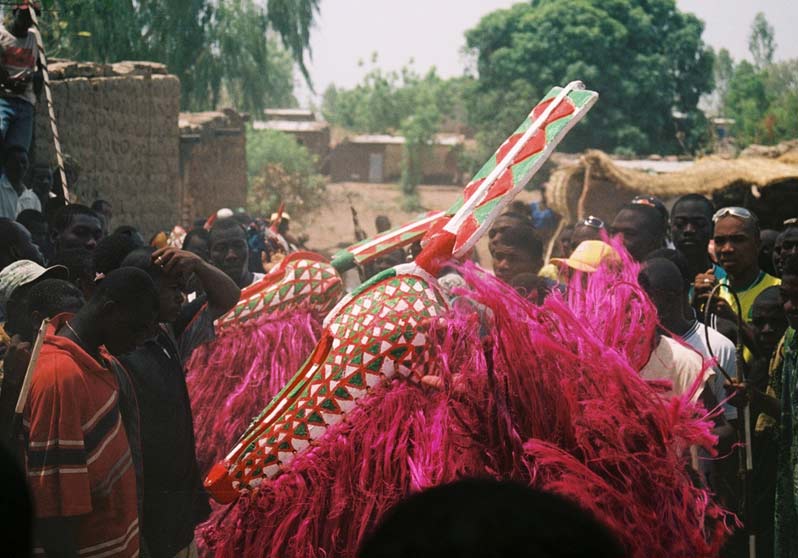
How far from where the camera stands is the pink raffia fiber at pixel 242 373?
13.2 ft

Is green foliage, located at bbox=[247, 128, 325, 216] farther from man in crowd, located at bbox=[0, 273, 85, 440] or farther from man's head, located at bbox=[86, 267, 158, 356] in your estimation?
man's head, located at bbox=[86, 267, 158, 356]

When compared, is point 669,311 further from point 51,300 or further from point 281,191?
point 281,191

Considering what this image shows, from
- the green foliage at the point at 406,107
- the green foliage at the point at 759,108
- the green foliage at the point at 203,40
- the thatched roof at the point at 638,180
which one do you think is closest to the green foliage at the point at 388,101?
the green foliage at the point at 406,107

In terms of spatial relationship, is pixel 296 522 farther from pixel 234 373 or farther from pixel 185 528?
pixel 234 373

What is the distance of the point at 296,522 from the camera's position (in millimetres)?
2697

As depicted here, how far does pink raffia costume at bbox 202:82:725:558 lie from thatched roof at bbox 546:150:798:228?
8.04 metres

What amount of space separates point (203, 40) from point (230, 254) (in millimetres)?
19599

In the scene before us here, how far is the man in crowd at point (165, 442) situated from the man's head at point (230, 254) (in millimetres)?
1387

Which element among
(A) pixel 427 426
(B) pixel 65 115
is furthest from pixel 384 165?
(A) pixel 427 426

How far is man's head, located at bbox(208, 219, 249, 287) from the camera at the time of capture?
5.39 meters

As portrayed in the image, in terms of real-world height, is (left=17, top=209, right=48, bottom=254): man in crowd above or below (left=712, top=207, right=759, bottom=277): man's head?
below

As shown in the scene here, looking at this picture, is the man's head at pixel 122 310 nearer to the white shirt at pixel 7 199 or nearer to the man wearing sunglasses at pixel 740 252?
the man wearing sunglasses at pixel 740 252

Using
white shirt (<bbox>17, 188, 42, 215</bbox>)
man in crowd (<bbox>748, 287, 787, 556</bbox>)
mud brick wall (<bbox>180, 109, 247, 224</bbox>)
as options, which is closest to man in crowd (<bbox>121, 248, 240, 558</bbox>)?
man in crowd (<bbox>748, 287, 787, 556</bbox>)

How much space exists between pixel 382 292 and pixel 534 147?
596 mm
